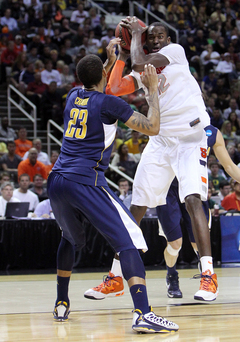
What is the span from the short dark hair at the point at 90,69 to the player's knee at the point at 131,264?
1.13m

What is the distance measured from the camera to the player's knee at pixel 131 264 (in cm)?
318

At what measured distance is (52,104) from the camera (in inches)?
486

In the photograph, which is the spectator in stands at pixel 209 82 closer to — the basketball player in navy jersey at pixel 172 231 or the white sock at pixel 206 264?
the basketball player in navy jersey at pixel 172 231

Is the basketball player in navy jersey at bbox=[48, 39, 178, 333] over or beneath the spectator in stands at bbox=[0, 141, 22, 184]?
over

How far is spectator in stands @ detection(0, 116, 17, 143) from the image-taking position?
1138cm

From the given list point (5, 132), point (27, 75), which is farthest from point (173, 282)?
point (27, 75)

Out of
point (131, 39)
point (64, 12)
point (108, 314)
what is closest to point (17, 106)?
point (64, 12)

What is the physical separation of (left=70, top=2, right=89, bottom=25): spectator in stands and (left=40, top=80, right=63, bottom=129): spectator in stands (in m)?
3.66

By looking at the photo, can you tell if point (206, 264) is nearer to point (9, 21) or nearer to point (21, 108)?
point (21, 108)

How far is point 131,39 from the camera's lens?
4.54 meters

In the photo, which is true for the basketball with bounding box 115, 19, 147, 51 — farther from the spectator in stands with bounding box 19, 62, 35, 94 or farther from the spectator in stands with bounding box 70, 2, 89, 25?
the spectator in stands with bounding box 70, 2, 89, 25

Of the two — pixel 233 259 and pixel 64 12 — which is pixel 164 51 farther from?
pixel 64 12

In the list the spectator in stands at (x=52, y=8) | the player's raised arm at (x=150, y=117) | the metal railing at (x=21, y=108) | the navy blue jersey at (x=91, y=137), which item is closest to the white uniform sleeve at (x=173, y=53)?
the player's raised arm at (x=150, y=117)

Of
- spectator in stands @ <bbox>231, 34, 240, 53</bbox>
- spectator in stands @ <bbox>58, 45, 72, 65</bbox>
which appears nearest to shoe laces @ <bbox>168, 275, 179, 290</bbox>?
spectator in stands @ <bbox>58, 45, 72, 65</bbox>
